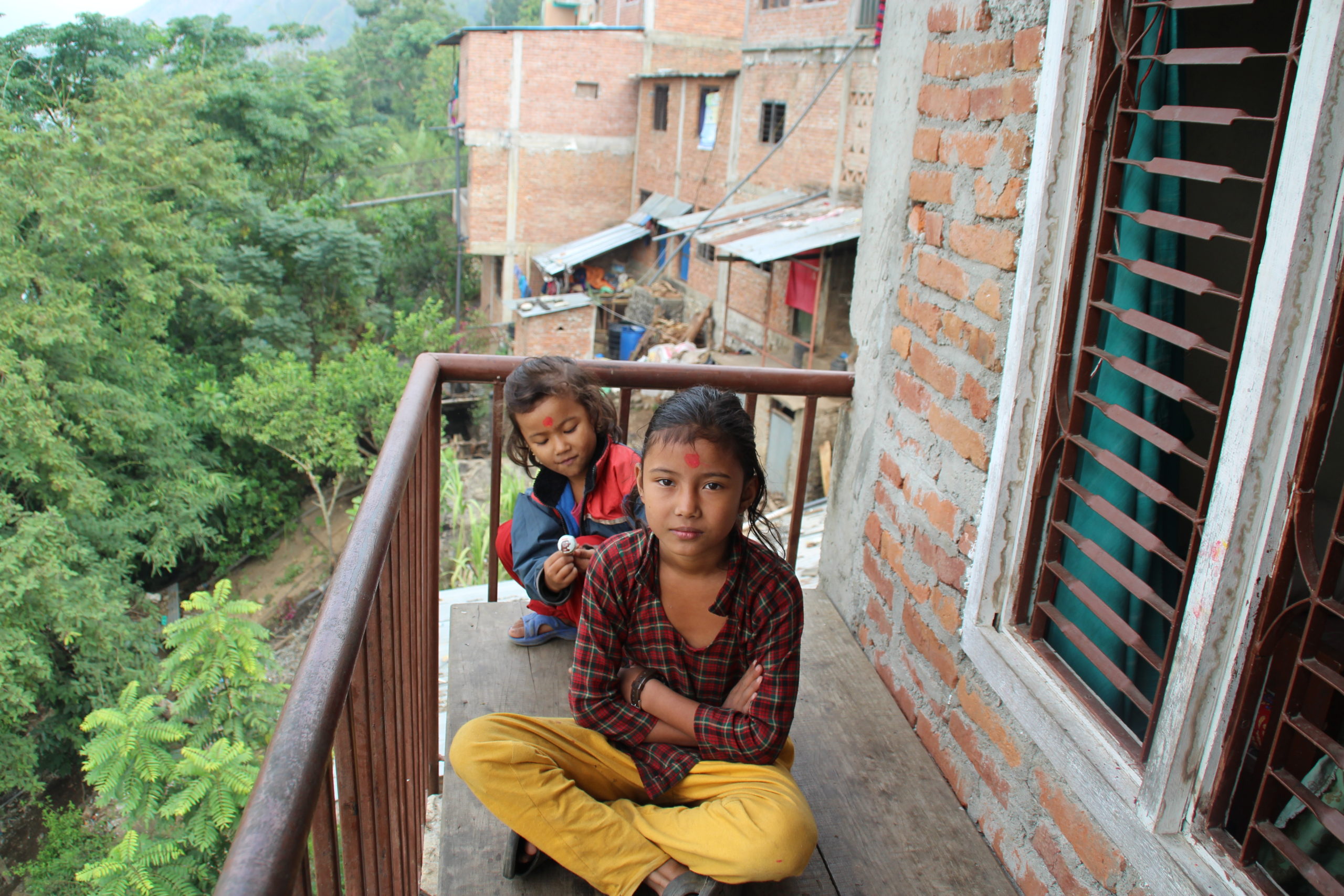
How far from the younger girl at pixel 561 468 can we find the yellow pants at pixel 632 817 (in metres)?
0.53

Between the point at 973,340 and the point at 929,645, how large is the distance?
0.75 m

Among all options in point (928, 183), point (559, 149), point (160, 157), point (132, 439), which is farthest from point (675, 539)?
point (559, 149)

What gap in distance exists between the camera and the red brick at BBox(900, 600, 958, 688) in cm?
218

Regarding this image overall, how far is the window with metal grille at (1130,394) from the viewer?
148 centimetres

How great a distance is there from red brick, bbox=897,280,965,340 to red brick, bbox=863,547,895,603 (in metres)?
0.68

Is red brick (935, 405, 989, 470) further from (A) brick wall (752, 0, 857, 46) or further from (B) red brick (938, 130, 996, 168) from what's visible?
(A) brick wall (752, 0, 857, 46)

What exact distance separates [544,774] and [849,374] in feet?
5.02

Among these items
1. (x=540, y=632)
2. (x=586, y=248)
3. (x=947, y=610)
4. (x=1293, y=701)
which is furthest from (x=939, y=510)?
(x=586, y=248)

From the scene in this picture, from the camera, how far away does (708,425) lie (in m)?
1.69

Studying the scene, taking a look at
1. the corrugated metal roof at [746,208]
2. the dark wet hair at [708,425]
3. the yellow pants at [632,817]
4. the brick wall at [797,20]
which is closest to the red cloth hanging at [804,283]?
the corrugated metal roof at [746,208]

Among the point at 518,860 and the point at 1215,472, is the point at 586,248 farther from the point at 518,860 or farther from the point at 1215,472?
the point at 1215,472

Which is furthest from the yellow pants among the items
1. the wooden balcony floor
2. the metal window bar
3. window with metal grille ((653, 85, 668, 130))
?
window with metal grille ((653, 85, 668, 130))

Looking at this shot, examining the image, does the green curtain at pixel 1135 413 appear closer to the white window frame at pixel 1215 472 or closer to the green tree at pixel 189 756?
the white window frame at pixel 1215 472

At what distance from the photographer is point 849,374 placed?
279 centimetres
